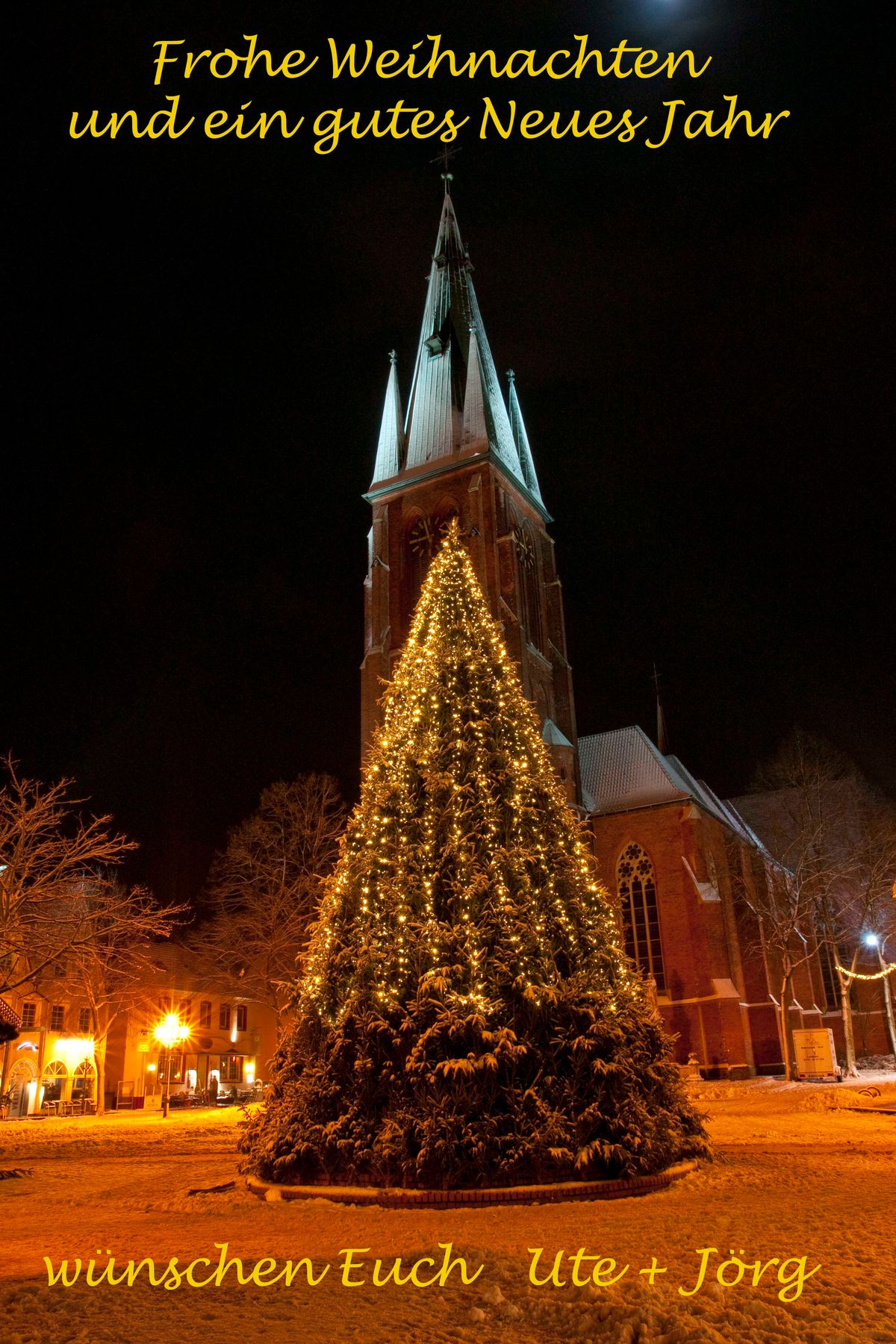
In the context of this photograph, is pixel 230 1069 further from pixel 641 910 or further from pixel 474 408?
pixel 474 408

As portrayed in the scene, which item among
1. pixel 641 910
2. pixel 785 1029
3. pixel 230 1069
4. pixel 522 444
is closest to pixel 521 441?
pixel 522 444

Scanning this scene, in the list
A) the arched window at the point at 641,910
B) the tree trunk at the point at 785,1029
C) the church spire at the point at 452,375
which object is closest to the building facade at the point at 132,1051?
the arched window at the point at 641,910

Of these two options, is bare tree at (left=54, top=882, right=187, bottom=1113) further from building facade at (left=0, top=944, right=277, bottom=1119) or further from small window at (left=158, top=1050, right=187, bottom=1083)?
small window at (left=158, top=1050, right=187, bottom=1083)

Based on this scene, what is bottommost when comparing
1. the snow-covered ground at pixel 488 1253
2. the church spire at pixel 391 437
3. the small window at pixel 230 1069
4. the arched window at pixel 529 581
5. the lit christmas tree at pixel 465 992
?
the small window at pixel 230 1069

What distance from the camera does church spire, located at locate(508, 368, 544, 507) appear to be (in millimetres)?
47341

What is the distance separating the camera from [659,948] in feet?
117

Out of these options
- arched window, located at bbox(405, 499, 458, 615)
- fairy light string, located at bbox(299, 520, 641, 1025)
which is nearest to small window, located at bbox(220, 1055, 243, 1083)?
arched window, located at bbox(405, 499, 458, 615)

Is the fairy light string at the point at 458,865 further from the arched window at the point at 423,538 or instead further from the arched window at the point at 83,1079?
the arched window at the point at 83,1079

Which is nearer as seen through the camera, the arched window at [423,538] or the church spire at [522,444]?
the arched window at [423,538]

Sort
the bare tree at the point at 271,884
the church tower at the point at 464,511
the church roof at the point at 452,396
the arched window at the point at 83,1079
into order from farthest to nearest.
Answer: the church roof at the point at 452,396
the arched window at the point at 83,1079
the church tower at the point at 464,511
the bare tree at the point at 271,884

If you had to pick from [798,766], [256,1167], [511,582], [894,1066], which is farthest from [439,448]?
[256,1167]

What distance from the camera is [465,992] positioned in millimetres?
10117

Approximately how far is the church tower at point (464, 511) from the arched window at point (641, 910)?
3.37 meters

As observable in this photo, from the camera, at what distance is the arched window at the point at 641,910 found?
117 feet
